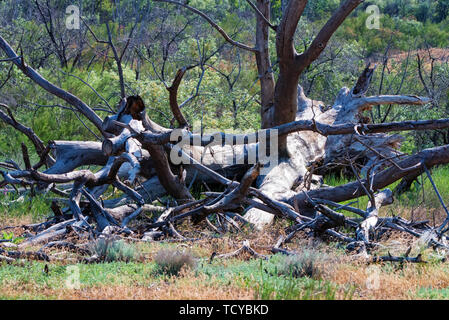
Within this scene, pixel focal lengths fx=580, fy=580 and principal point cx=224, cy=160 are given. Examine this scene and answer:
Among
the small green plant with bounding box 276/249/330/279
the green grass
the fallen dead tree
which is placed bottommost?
the green grass

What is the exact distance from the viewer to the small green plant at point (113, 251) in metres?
5.23

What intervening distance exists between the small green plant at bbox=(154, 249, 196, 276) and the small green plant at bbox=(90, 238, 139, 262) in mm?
643

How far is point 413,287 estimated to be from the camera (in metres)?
4.29

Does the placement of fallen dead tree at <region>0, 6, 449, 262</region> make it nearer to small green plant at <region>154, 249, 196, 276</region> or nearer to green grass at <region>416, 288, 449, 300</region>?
green grass at <region>416, 288, 449, 300</region>

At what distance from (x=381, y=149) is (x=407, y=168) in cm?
235

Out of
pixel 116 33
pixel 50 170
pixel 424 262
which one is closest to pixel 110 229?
pixel 50 170

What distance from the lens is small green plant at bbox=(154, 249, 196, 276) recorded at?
4613mm

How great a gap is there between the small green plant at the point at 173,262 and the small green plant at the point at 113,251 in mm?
643

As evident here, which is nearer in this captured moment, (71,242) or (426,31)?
(71,242)

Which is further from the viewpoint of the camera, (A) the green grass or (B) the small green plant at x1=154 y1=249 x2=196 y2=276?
(B) the small green plant at x1=154 y1=249 x2=196 y2=276

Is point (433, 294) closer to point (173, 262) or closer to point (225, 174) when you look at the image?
point (173, 262)

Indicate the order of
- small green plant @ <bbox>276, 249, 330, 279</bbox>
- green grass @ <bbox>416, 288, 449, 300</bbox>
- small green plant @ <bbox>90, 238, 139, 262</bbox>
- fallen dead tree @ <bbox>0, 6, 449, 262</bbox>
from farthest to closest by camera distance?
1. fallen dead tree @ <bbox>0, 6, 449, 262</bbox>
2. small green plant @ <bbox>90, 238, 139, 262</bbox>
3. small green plant @ <bbox>276, 249, 330, 279</bbox>
4. green grass @ <bbox>416, 288, 449, 300</bbox>

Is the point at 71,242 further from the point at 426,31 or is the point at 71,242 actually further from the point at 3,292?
the point at 426,31

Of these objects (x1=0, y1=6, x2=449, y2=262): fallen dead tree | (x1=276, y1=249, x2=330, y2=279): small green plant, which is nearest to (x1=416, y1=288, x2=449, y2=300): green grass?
(x1=0, y1=6, x2=449, y2=262): fallen dead tree
